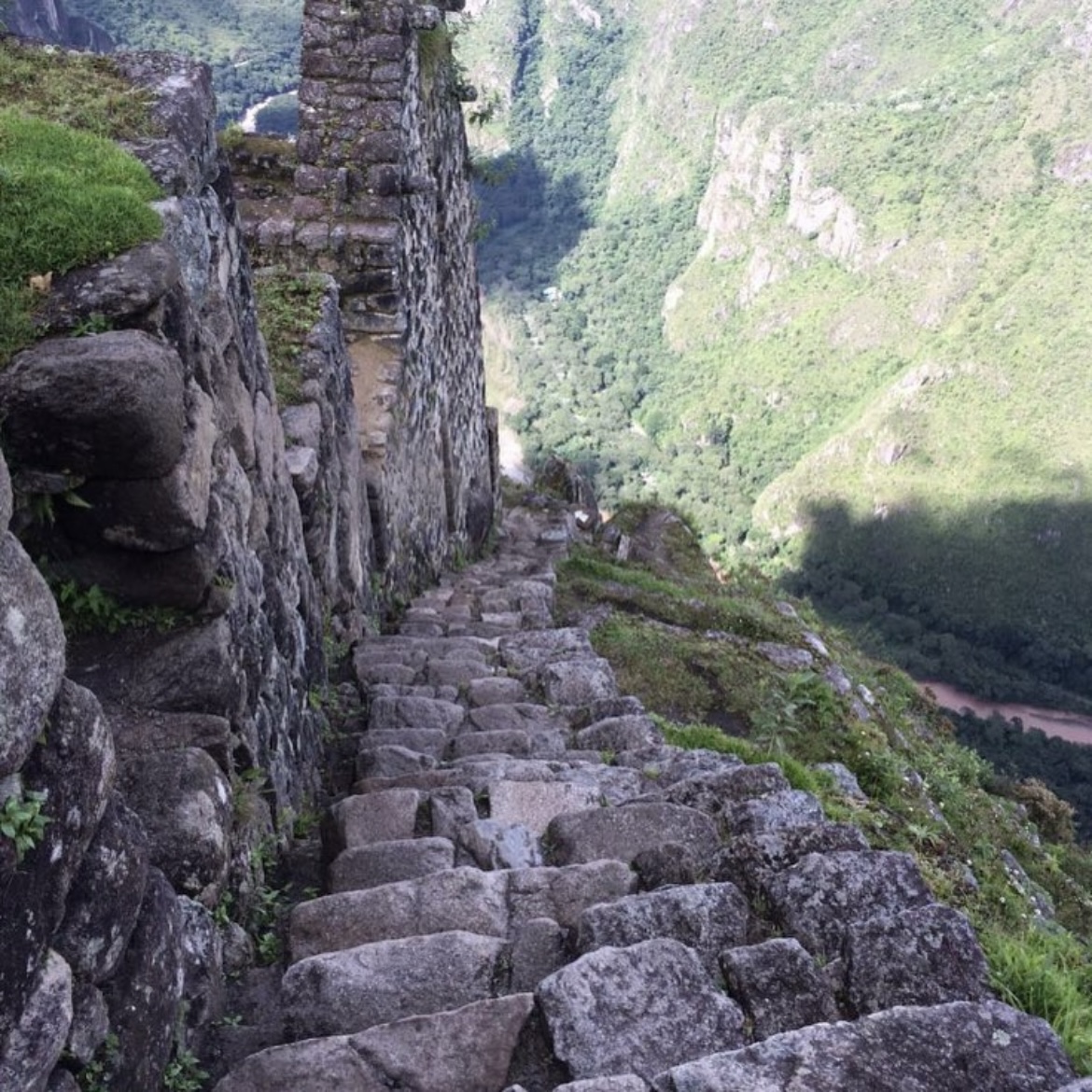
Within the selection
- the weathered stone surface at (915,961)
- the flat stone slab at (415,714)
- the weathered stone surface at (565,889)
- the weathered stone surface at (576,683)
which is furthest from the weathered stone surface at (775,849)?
the weathered stone surface at (576,683)

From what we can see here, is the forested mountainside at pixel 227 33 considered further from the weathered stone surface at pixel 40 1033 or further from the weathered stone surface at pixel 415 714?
the weathered stone surface at pixel 40 1033

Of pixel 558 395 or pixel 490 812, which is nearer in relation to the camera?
pixel 490 812

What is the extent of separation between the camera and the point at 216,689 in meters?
3.29

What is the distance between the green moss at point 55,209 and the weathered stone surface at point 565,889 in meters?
2.15

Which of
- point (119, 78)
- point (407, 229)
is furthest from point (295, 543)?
point (407, 229)

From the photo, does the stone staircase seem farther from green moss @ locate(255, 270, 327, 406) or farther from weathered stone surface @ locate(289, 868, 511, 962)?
green moss @ locate(255, 270, 327, 406)

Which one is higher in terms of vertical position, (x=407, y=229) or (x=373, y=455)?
(x=407, y=229)

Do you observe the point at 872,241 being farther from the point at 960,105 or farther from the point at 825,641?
the point at 825,641

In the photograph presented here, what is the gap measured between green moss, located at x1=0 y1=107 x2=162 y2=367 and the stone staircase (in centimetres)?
198

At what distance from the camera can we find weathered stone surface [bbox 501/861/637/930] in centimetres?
308

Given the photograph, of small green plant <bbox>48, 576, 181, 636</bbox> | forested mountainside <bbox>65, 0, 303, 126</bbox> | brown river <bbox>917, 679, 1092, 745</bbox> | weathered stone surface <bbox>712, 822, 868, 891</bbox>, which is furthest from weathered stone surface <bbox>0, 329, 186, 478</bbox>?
forested mountainside <bbox>65, 0, 303, 126</bbox>

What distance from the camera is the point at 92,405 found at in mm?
2660

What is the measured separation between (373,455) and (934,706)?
8.53 m

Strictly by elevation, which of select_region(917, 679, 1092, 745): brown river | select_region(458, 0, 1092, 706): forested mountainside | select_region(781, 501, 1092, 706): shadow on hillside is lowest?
select_region(917, 679, 1092, 745): brown river
